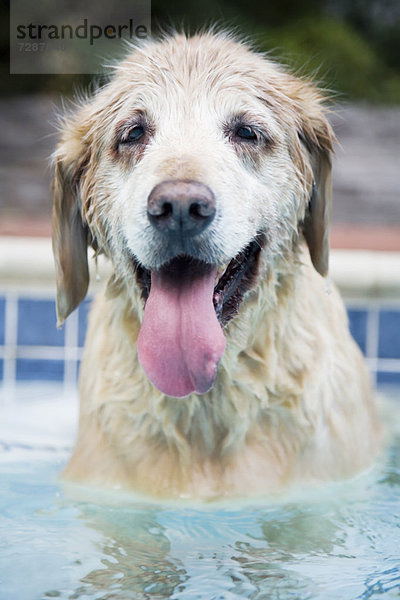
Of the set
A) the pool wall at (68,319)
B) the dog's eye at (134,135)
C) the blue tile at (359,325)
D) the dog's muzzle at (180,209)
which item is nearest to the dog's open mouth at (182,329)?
the dog's muzzle at (180,209)

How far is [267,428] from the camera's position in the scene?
294 centimetres

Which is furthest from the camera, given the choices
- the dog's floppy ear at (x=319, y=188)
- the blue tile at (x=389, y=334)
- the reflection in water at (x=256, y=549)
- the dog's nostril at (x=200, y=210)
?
the blue tile at (x=389, y=334)

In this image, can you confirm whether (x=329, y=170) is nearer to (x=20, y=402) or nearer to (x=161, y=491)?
(x=161, y=491)

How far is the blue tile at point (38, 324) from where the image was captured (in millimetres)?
4625

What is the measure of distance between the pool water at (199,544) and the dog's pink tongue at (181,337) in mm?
473

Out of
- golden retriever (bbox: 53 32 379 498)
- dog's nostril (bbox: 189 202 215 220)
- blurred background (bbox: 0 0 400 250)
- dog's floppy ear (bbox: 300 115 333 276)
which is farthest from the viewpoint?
blurred background (bbox: 0 0 400 250)

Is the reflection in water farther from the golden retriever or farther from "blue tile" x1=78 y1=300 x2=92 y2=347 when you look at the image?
"blue tile" x1=78 y1=300 x2=92 y2=347

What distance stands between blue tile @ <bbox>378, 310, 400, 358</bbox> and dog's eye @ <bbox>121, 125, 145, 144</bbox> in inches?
84.4

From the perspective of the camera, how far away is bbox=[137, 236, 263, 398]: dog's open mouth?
2547mm

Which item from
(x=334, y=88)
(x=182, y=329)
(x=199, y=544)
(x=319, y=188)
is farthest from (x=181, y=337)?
(x=334, y=88)

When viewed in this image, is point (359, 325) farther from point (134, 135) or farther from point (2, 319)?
point (134, 135)

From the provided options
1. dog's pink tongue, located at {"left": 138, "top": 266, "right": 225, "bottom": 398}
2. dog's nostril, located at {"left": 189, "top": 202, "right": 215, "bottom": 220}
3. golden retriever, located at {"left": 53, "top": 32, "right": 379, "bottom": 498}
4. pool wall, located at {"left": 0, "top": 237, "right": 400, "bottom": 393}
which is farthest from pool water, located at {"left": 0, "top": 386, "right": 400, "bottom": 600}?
pool wall, located at {"left": 0, "top": 237, "right": 400, "bottom": 393}

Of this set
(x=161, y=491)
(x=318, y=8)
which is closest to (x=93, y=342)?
(x=161, y=491)

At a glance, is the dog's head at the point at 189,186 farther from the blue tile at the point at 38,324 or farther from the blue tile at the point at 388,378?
the blue tile at the point at 388,378
